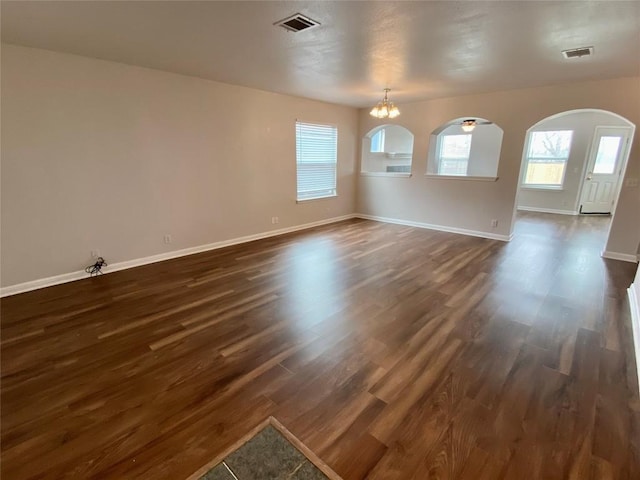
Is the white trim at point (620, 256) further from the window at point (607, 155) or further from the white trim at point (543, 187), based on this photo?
the window at point (607, 155)

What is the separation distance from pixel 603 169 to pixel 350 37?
27.7 ft

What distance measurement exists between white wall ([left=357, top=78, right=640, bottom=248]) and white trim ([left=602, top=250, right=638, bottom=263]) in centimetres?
6

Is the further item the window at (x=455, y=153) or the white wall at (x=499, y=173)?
the window at (x=455, y=153)

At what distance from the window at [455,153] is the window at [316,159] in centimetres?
427

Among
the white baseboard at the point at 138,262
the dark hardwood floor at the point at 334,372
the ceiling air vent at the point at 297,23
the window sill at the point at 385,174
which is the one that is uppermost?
the ceiling air vent at the point at 297,23

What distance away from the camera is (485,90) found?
16.9 ft

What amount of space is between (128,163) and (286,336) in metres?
3.14

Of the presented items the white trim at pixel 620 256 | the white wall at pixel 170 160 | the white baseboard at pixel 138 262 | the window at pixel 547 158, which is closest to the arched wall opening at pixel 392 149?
the white wall at pixel 170 160

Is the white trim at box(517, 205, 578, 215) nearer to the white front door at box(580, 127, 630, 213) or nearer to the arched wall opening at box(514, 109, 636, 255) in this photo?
the arched wall opening at box(514, 109, 636, 255)

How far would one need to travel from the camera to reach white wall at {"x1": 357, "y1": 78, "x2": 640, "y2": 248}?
14.4 ft

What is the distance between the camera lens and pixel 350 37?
2.81m

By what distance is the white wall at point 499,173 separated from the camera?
173 inches

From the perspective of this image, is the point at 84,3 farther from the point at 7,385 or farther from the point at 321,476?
the point at 321,476

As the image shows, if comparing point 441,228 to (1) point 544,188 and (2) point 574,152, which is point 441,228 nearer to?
(1) point 544,188
